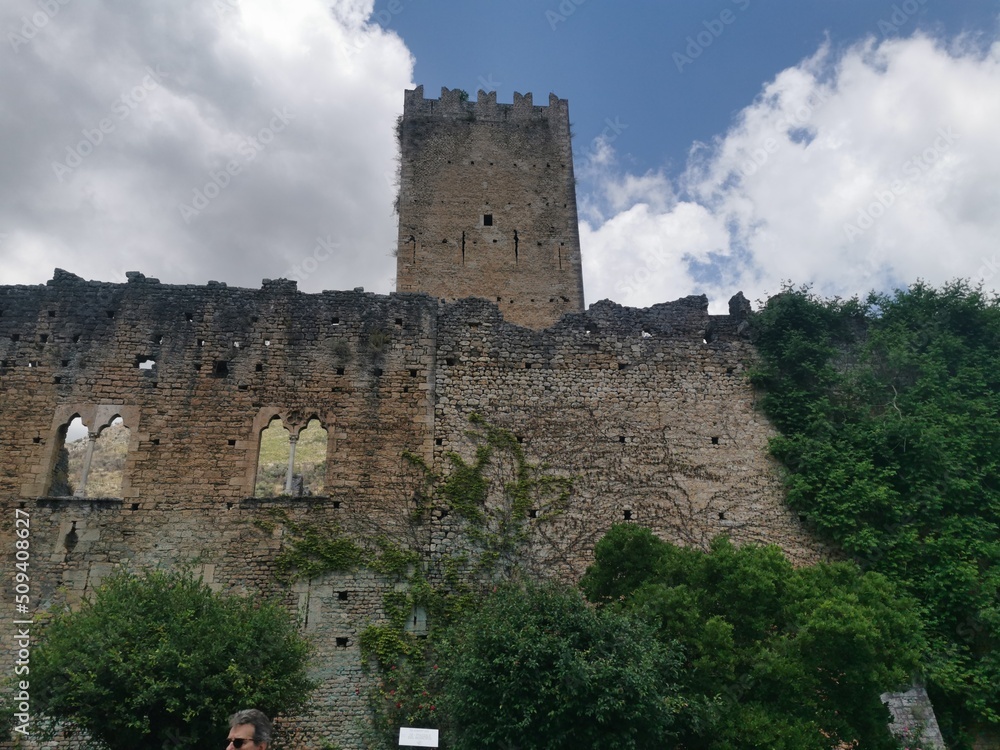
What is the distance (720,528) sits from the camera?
13.8m

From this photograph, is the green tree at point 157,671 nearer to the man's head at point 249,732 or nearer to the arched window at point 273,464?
the man's head at point 249,732

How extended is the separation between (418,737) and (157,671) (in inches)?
138

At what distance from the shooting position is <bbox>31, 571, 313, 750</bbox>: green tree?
8.49m

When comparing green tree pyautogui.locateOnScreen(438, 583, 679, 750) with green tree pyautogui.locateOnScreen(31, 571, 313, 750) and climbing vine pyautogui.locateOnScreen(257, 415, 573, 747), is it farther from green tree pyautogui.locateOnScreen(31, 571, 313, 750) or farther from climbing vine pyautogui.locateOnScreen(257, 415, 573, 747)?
climbing vine pyautogui.locateOnScreen(257, 415, 573, 747)

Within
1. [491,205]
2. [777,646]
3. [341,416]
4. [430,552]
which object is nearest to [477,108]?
[491,205]

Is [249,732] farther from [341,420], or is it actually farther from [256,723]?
[341,420]

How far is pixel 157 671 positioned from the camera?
869 centimetres

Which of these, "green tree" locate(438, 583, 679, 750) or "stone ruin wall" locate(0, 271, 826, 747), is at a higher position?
"stone ruin wall" locate(0, 271, 826, 747)

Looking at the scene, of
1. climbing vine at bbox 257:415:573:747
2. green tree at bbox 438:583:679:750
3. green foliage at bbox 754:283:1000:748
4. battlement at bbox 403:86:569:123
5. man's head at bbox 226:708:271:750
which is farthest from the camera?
battlement at bbox 403:86:569:123

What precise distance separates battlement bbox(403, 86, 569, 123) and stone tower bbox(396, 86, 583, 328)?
0.12 feet

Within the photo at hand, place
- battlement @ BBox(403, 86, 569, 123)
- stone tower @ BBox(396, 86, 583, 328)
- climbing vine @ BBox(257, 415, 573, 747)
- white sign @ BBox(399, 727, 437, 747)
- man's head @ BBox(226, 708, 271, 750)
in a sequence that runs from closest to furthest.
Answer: man's head @ BBox(226, 708, 271, 750) < white sign @ BBox(399, 727, 437, 747) < climbing vine @ BBox(257, 415, 573, 747) < stone tower @ BBox(396, 86, 583, 328) < battlement @ BBox(403, 86, 569, 123)

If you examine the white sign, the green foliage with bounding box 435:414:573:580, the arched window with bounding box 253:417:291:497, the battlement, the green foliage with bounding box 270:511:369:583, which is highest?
the battlement

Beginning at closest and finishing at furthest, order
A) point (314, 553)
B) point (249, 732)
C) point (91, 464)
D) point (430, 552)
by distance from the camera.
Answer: point (249, 732)
point (314, 553)
point (430, 552)
point (91, 464)

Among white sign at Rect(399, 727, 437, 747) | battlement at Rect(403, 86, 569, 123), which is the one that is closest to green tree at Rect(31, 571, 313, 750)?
white sign at Rect(399, 727, 437, 747)
